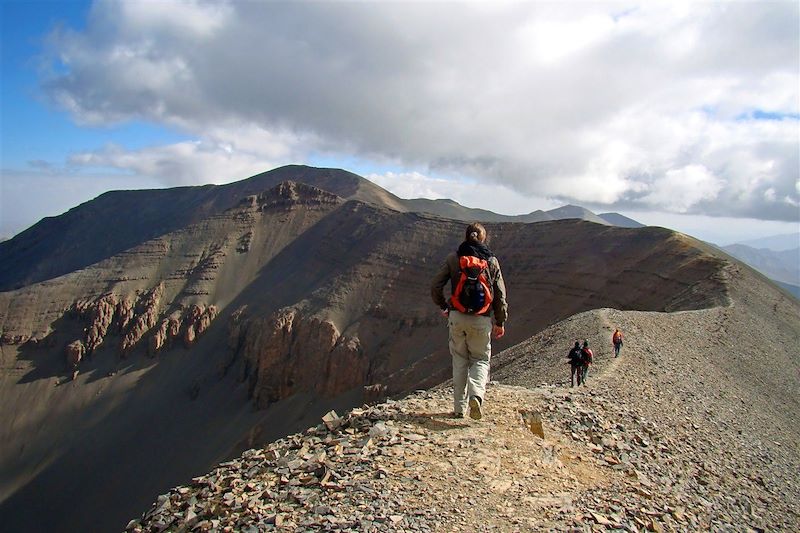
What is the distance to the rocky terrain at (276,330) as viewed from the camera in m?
26.0

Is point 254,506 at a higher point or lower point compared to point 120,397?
higher

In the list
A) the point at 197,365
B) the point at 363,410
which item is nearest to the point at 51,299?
the point at 197,365

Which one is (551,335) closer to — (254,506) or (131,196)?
(254,506)

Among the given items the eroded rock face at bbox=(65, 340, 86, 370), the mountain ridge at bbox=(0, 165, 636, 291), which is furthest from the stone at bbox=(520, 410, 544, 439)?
the mountain ridge at bbox=(0, 165, 636, 291)

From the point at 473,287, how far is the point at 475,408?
1638mm

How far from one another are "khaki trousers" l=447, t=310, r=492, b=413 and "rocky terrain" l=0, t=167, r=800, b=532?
870 centimetres

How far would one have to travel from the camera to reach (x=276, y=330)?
50.4m

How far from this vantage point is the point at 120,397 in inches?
2114

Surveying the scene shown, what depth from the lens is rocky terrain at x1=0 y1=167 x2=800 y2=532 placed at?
26.0 m

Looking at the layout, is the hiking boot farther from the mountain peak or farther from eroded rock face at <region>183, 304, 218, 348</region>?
the mountain peak

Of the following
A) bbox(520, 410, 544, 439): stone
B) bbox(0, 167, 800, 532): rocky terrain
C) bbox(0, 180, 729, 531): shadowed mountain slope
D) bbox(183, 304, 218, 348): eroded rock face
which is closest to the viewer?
bbox(520, 410, 544, 439): stone

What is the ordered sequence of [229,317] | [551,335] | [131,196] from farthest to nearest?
[131,196] → [229,317] → [551,335]

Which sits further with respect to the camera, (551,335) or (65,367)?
(65,367)

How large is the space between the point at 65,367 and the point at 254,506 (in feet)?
209
